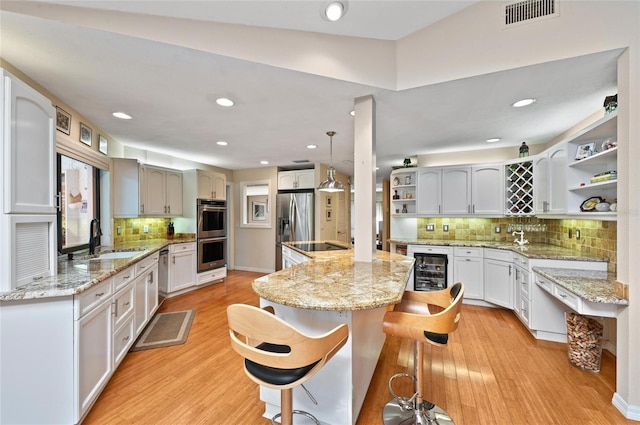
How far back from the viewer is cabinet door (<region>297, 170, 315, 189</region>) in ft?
18.1

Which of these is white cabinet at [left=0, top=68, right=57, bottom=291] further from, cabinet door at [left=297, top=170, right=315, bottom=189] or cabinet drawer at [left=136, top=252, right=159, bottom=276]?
cabinet door at [left=297, top=170, right=315, bottom=189]

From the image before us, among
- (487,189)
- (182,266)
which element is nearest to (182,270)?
(182,266)

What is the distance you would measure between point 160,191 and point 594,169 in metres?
5.47

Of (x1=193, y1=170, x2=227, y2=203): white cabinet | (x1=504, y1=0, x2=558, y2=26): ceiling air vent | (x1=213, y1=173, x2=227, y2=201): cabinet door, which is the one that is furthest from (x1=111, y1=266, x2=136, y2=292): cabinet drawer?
(x1=504, y1=0, x2=558, y2=26): ceiling air vent

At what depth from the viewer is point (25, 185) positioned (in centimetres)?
160

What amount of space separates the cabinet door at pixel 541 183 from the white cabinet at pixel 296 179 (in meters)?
3.55

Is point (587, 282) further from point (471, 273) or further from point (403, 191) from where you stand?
point (403, 191)

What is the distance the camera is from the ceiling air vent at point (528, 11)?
1751mm

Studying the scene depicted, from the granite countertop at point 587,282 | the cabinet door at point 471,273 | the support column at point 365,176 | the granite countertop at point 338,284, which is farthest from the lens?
the cabinet door at point 471,273

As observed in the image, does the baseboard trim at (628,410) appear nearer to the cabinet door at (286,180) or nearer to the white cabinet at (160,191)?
the cabinet door at (286,180)

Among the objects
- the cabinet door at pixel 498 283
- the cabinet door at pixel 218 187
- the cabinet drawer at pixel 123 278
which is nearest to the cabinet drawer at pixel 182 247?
the cabinet door at pixel 218 187

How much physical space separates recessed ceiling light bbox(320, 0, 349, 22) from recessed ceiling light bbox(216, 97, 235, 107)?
114 cm

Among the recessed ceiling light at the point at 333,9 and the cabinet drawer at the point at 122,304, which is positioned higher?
the recessed ceiling light at the point at 333,9

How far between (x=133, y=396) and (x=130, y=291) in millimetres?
896
